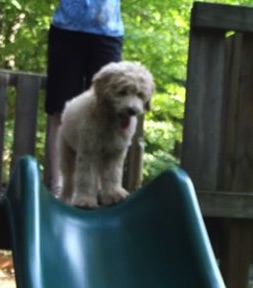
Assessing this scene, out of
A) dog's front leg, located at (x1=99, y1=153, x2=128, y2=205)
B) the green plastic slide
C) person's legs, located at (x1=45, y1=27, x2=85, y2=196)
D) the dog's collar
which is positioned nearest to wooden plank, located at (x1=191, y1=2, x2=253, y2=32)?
the dog's collar

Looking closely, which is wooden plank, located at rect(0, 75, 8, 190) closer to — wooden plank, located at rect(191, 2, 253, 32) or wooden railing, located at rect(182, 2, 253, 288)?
wooden railing, located at rect(182, 2, 253, 288)

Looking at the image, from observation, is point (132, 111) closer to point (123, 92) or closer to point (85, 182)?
point (123, 92)

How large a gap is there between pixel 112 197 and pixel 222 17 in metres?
1.20

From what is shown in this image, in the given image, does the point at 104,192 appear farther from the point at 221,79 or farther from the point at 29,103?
the point at 29,103

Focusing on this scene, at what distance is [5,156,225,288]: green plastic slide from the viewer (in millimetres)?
3545

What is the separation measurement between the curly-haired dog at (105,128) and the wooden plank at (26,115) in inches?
74.5

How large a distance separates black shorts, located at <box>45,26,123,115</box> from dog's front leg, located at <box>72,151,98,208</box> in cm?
81

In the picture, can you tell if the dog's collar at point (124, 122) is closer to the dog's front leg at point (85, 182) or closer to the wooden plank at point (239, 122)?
the dog's front leg at point (85, 182)

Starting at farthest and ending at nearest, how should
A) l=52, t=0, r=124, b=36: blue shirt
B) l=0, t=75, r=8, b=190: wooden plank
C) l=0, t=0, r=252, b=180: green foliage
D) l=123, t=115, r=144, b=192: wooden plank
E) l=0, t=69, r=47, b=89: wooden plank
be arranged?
l=0, t=0, r=252, b=180: green foliage < l=123, t=115, r=144, b=192: wooden plank < l=0, t=69, r=47, b=89: wooden plank < l=0, t=75, r=8, b=190: wooden plank < l=52, t=0, r=124, b=36: blue shirt

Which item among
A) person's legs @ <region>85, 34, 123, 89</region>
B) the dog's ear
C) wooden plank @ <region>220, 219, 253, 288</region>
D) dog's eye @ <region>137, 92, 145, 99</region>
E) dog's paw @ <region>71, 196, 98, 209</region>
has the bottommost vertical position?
wooden plank @ <region>220, 219, 253, 288</region>

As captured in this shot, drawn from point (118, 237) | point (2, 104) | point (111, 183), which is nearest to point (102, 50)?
point (111, 183)

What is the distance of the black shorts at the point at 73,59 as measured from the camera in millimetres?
5191

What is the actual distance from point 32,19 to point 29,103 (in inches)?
168

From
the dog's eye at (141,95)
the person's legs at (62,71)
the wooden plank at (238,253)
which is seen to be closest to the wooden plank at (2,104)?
the person's legs at (62,71)
